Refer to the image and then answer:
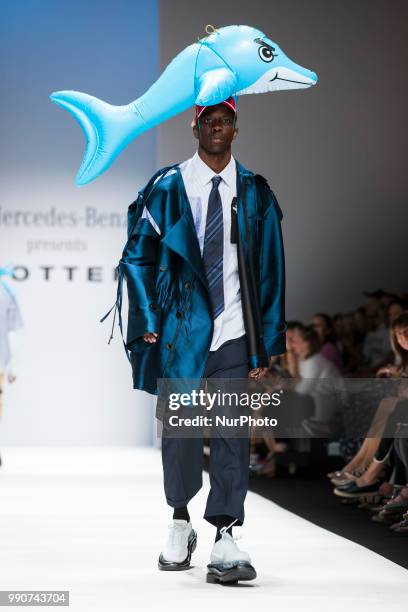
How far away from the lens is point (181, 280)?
9.34ft

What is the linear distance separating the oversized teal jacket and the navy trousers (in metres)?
0.04

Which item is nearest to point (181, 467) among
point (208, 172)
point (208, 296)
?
point (208, 296)

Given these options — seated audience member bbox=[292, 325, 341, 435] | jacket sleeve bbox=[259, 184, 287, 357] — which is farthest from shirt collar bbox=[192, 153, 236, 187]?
seated audience member bbox=[292, 325, 341, 435]

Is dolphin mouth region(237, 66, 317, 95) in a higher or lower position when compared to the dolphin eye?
lower

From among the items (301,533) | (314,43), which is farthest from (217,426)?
(314,43)

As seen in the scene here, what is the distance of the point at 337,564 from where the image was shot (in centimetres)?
Result: 308

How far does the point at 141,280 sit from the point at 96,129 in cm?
89

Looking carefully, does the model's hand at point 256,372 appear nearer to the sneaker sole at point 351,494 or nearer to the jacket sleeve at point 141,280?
the jacket sleeve at point 141,280

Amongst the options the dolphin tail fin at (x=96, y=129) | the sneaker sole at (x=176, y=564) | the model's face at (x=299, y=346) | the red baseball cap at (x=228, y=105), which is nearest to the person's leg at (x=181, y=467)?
the sneaker sole at (x=176, y=564)

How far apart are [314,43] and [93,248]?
2.19m

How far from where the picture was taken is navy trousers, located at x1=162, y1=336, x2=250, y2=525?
279 cm

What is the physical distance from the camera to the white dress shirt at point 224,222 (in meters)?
2.84

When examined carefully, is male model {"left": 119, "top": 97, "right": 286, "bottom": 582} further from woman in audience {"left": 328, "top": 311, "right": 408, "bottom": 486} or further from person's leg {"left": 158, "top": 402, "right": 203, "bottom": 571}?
woman in audience {"left": 328, "top": 311, "right": 408, "bottom": 486}

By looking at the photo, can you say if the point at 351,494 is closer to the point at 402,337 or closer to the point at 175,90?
the point at 402,337
